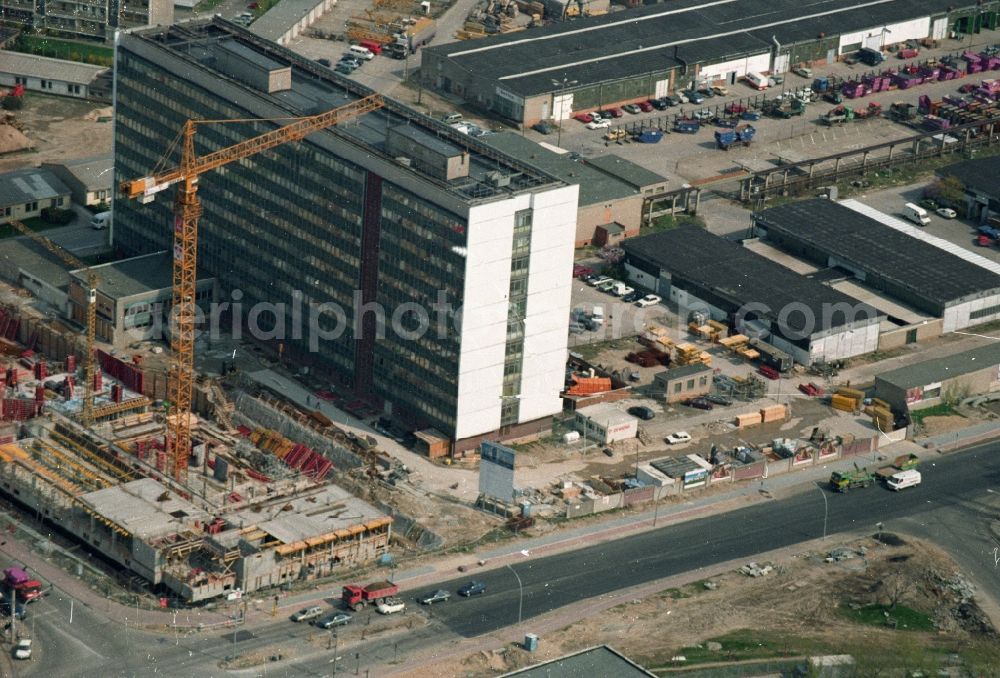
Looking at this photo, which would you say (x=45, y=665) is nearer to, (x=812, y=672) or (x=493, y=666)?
(x=493, y=666)

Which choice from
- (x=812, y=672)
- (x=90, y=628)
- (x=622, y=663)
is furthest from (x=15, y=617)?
(x=812, y=672)

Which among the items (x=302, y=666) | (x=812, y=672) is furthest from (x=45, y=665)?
(x=812, y=672)

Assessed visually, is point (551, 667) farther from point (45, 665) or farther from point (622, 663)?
point (45, 665)

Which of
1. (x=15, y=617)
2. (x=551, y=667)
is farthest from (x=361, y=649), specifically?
(x=15, y=617)

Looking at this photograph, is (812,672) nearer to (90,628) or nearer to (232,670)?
(232,670)
